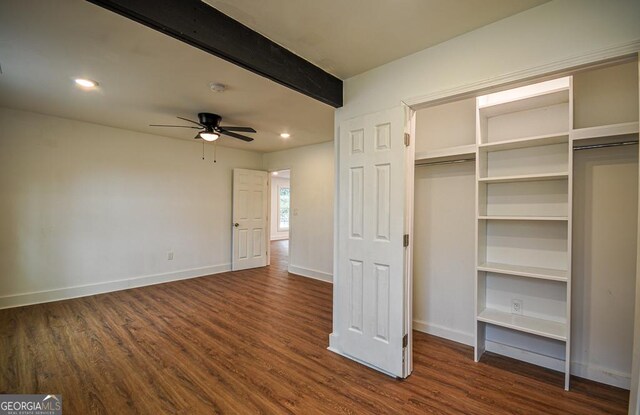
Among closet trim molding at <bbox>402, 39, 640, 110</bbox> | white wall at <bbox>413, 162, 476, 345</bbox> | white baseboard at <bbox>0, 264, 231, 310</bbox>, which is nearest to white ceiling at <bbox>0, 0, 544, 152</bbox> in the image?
closet trim molding at <bbox>402, 39, 640, 110</bbox>

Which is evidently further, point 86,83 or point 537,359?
point 86,83

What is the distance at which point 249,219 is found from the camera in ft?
20.2

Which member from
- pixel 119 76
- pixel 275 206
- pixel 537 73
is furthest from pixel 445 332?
pixel 275 206

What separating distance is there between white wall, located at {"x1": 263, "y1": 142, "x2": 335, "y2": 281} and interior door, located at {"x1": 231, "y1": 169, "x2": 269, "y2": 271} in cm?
73

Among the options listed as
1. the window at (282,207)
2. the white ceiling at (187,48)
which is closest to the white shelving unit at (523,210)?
the white ceiling at (187,48)

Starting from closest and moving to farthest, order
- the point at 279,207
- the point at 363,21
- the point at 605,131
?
the point at 363,21 < the point at 605,131 < the point at 279,207

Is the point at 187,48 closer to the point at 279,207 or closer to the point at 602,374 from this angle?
the point at 602,374

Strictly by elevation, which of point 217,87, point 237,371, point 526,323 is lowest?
point 237,371

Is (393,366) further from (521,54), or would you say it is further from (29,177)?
(29,177)

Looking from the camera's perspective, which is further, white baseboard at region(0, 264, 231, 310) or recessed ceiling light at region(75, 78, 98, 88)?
white baseboard at region(0, 264, 231, 310)

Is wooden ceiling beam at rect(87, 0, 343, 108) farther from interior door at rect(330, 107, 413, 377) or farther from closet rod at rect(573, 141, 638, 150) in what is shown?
closet rod at rect(573, 141, 638, 150)

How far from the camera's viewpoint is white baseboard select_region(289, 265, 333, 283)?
527 centimetres

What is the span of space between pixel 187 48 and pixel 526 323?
349 centimetres

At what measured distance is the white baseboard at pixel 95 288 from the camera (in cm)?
369
